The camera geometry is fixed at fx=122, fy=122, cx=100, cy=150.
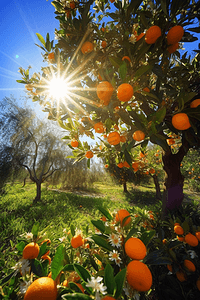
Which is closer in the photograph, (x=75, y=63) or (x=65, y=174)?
(x=75, y=63)

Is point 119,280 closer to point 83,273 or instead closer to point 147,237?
point 83,273

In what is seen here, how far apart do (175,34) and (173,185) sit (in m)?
2.26

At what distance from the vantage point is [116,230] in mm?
788

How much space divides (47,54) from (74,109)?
0.79 m

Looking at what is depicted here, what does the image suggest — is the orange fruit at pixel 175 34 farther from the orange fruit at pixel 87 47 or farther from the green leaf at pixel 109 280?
the green leaf at pixel 109 280

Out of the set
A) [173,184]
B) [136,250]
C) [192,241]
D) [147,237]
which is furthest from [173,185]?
[136,250]

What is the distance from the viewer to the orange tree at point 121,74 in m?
0.93

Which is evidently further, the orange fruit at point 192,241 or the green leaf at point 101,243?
the orange fruit at point 192,241

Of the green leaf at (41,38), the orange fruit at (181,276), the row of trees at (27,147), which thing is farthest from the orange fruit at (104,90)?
the row of trees at (27,147)

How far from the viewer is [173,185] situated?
235 centimetres

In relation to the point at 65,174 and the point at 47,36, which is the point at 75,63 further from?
the point at 65,174

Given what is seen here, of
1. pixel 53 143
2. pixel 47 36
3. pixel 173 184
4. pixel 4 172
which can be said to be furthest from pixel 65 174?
pixel 47 36

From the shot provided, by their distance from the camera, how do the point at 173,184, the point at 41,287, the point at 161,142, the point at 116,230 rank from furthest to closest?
the point at 173,184
the point at 161,142
the point at 116,230
the point at 41,287

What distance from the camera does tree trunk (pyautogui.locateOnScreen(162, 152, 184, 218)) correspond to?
2.30m
